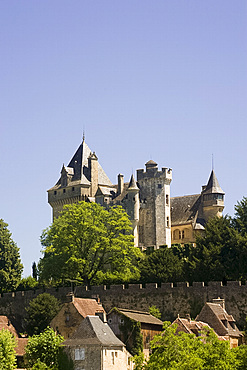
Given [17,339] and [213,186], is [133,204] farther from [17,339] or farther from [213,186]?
[17,339]

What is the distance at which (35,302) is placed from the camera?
287 ft

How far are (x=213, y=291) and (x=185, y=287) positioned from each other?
302 centimetres

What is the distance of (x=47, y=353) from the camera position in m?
71.9

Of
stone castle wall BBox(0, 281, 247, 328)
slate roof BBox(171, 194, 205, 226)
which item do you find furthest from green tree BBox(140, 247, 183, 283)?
slate roof BBox(171, 194, 205, 226)

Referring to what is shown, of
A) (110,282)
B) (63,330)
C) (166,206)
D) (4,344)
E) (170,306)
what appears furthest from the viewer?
(166,206)

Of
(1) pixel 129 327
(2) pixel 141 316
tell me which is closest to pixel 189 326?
(1) pixel 129 327

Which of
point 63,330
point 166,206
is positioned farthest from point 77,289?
point 166,206

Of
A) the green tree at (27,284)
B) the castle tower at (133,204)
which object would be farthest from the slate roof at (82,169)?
the green tree at (27,284)

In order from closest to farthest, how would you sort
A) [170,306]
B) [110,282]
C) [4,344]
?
[4,344] → [170,306] → [110,282]

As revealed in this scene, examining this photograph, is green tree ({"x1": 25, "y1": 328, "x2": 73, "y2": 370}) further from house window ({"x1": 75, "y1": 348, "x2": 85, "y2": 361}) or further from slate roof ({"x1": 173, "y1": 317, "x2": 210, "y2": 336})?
slate roof ({"x1": 173, "y1": 317, "x2": 210, "y2": 336})

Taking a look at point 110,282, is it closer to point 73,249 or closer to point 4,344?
point 73,249

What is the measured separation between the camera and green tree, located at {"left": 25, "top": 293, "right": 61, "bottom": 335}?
280ft

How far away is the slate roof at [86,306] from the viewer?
3212 inches

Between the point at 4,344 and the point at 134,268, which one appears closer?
the point at 4,344
